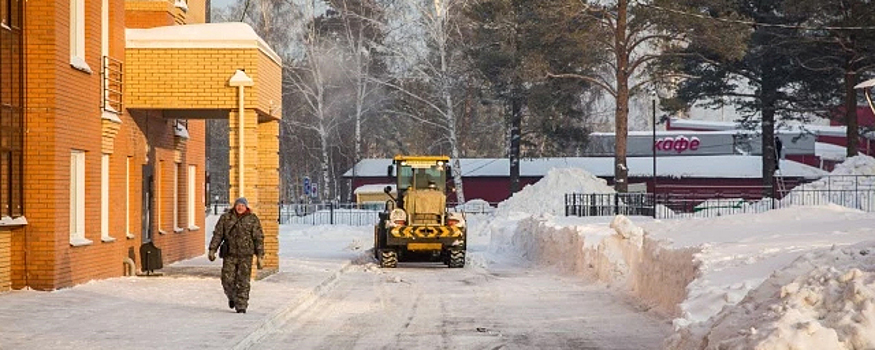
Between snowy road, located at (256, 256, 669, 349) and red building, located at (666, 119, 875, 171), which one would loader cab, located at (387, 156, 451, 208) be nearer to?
snowy road, located at (256, 256, 669, 349)

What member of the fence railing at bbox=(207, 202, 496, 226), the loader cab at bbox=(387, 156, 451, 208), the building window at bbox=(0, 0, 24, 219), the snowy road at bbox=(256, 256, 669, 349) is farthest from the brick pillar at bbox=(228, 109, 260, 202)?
the fence railing at bbox=(207, 202, 496, 226)

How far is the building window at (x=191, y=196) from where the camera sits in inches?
1287

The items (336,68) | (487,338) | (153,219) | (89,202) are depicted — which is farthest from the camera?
(336,68)

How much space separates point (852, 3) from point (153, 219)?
30249 mm

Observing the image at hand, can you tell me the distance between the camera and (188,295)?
20312 mm

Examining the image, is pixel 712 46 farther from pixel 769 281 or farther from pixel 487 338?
pixel 769 281

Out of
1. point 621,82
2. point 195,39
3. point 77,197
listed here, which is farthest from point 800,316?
point 621,82

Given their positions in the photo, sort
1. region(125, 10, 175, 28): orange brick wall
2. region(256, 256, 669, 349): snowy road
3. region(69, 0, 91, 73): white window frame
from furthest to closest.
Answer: region(125, 10, 175, 28): orange brick wall → region(69, 0, 91, 73): white window frame → region(256, 256, 669, 349): snowy road

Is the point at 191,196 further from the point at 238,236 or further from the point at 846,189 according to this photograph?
the point at 846,189

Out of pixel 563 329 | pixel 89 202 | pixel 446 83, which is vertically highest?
pixel 446 83

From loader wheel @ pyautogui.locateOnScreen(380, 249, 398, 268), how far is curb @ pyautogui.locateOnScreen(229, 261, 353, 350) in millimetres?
5771

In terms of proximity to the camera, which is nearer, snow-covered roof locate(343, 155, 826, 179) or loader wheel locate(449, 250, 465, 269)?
loader wheel locate(449, 250, 465, 269)

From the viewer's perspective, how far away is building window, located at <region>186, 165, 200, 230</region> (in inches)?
1287

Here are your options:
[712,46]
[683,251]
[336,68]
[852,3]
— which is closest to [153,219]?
[683,251]
